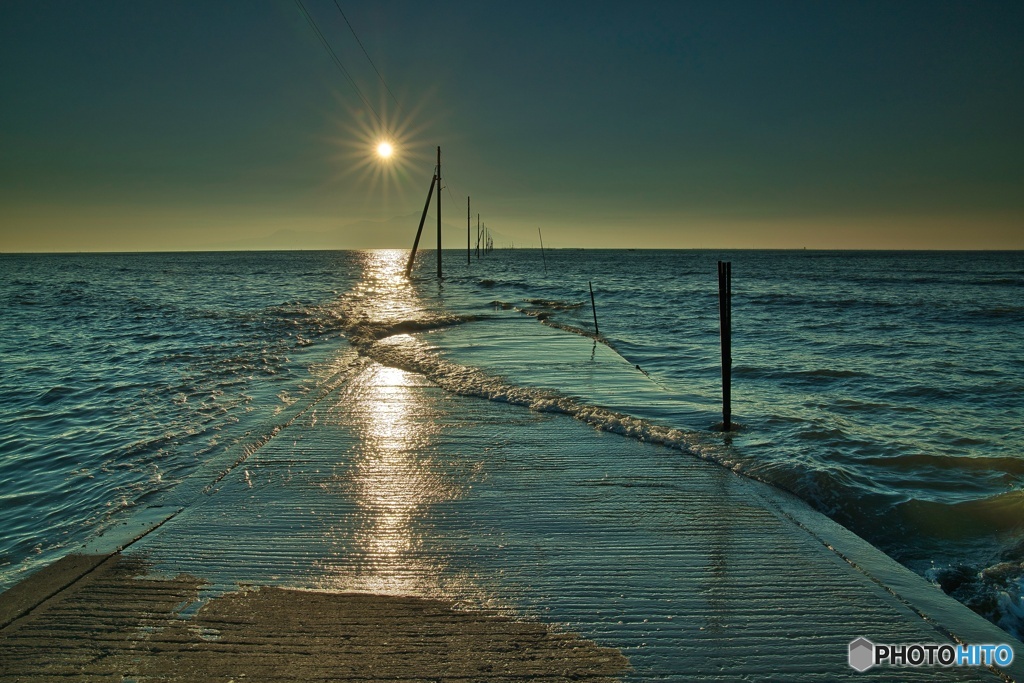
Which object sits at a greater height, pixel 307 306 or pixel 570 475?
pixel 307 306

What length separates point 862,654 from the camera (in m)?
2.83

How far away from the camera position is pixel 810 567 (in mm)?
3641

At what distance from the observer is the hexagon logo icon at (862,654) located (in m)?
2.75

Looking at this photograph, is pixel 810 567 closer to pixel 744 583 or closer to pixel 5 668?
pixel 744 583

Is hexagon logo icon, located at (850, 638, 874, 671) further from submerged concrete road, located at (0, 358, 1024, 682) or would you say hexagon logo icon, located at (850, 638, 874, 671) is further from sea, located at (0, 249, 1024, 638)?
sea, located at (0, 249, 1024, 638)

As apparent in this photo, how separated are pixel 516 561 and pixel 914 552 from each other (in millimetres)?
3483

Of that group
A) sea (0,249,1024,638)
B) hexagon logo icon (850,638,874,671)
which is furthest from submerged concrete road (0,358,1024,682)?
sea (0,249,1024,638)

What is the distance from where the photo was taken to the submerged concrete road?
2691mm

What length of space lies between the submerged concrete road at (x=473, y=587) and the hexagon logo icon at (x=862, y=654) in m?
0.03

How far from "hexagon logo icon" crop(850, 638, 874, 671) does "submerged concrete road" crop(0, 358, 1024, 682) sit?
1.3 inches

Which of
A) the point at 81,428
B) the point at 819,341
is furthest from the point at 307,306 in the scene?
the point at 819,341

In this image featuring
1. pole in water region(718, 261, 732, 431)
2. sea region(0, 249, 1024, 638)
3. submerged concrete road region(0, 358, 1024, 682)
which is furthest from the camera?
pole in water region(718, 261, 732, 431)

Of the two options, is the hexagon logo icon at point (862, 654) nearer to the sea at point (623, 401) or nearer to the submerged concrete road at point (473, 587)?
the submerged concrete road at point (473, 587)

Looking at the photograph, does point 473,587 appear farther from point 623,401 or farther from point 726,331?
point 623,401
